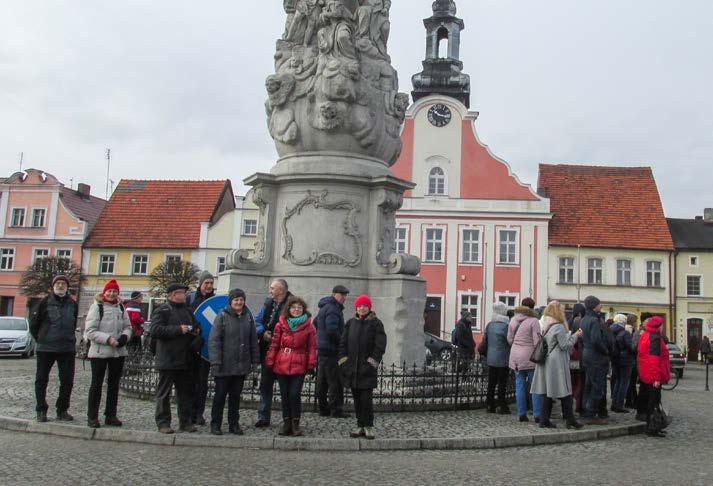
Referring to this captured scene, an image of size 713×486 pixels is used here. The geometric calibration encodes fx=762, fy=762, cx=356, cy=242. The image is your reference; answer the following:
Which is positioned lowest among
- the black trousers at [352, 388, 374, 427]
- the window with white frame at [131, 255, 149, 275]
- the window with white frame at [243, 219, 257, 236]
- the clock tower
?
the black trousers at [352, 388, 374, 427]

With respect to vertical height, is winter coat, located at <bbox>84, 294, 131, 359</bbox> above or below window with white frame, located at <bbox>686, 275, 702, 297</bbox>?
below

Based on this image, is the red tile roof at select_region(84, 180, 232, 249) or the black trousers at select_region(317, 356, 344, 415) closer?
the black trousers at select_region(317, 356, 344, 415)

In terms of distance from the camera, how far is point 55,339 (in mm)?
8555

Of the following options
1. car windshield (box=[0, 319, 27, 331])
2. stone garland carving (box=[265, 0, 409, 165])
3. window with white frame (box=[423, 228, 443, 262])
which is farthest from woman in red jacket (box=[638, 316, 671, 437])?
window with white frame (box=[423, 228, 443, 262])

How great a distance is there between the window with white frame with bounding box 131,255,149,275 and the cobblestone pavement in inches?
1405

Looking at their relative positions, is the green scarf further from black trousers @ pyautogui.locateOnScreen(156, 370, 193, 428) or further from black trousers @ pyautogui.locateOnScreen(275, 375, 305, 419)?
black trousers @ pyautogui.locateOnScreen(156, 370, 193, 428)

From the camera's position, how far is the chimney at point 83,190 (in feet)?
158

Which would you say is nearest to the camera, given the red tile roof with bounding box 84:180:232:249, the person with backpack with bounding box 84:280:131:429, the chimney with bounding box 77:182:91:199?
the person with backpack with bounding box 84:280:131:429

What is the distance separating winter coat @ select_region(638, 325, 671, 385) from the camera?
9.82 m

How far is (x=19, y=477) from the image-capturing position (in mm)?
6090

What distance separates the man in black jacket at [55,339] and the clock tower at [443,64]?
125ft

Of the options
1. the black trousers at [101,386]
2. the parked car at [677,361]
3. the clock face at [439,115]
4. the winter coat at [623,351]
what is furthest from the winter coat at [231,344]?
the clock face at [439,115]

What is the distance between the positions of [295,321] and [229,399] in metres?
1.08

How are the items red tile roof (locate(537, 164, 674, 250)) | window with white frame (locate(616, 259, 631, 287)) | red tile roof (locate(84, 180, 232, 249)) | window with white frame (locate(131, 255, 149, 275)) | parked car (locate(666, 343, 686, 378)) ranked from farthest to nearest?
red tile roof (locate(84, 180, 232, 249)), window with white frame (locate(131, 255, 149, 275)), red tile roof (locate(537, 164, 674, 250)), window with white frame (locate(616, 259, 631, 287)), parked car (locate(666, 343, 686, 378))
